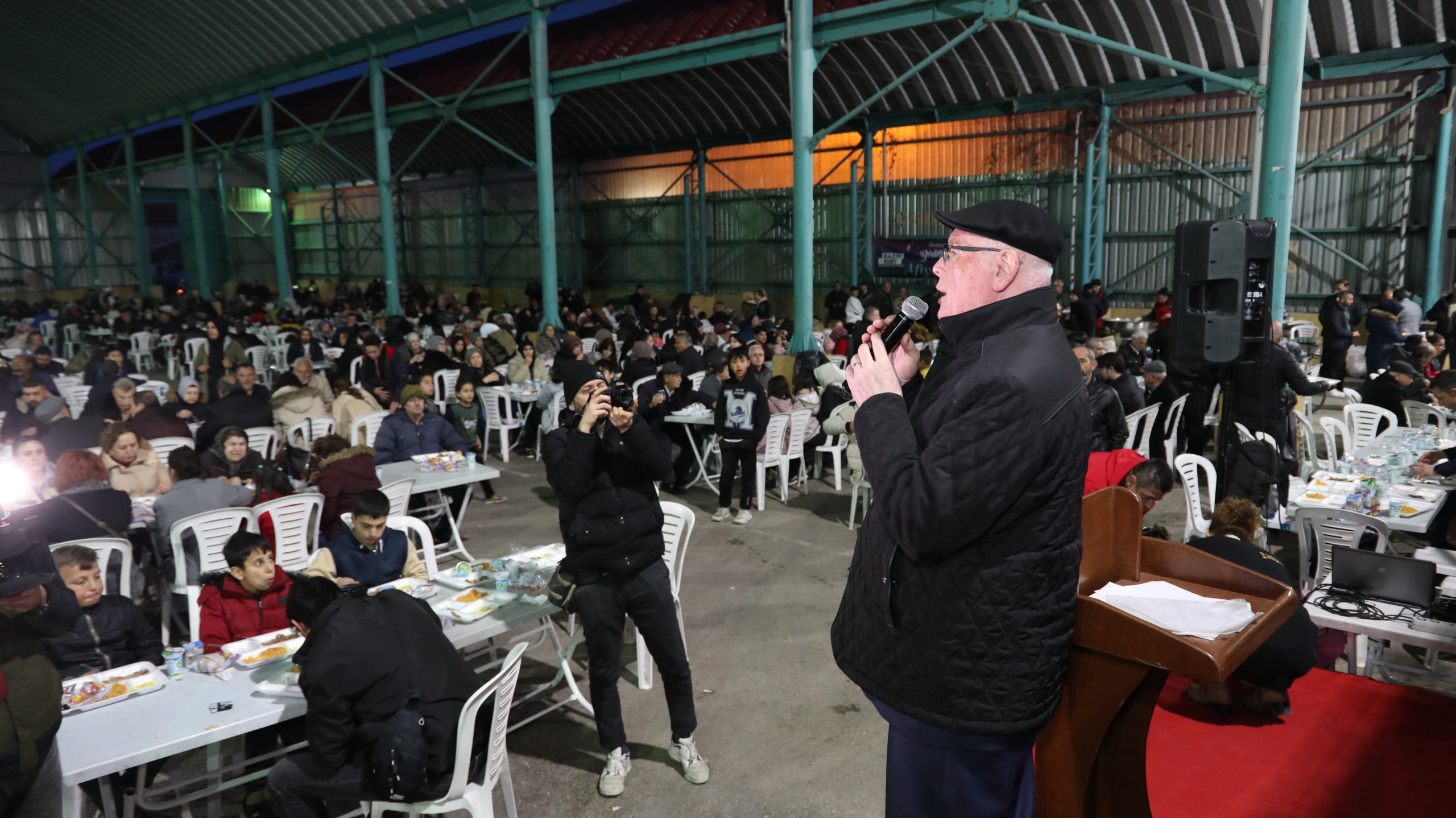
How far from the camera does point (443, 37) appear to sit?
15.2m

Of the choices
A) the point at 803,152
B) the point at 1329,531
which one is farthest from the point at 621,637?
the point at 803,152

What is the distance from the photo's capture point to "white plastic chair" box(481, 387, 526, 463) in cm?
1012

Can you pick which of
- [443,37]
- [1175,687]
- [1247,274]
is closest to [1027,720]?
[1175,687]

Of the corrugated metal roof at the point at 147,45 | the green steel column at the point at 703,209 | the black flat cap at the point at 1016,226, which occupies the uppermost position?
the corrugated metal roof at the point at 147,45

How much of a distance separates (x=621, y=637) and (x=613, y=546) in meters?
0.44

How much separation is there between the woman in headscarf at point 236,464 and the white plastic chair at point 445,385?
4.30 metres

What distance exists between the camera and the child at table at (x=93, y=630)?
380cm

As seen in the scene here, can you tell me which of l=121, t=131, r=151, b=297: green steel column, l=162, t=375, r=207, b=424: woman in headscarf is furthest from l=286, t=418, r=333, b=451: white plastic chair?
l=121, t=131, r=151, b=297: green steel column

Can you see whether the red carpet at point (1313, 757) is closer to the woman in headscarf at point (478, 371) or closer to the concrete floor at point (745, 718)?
the concrete floor at point (745, 718)

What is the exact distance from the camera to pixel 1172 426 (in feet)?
29.0

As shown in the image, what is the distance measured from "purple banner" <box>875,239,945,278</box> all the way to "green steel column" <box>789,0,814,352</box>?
20.4 feet

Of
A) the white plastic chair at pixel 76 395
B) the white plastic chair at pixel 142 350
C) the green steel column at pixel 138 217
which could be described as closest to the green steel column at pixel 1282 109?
the white plastic chair at pixel 76 395

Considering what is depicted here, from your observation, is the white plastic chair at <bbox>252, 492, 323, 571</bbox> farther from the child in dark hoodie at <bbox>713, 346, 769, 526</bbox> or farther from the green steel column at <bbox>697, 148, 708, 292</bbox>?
the green steel column at <bbox>697, 148, 708, 292</bbox>

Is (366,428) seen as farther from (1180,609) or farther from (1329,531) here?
(1180,609)
